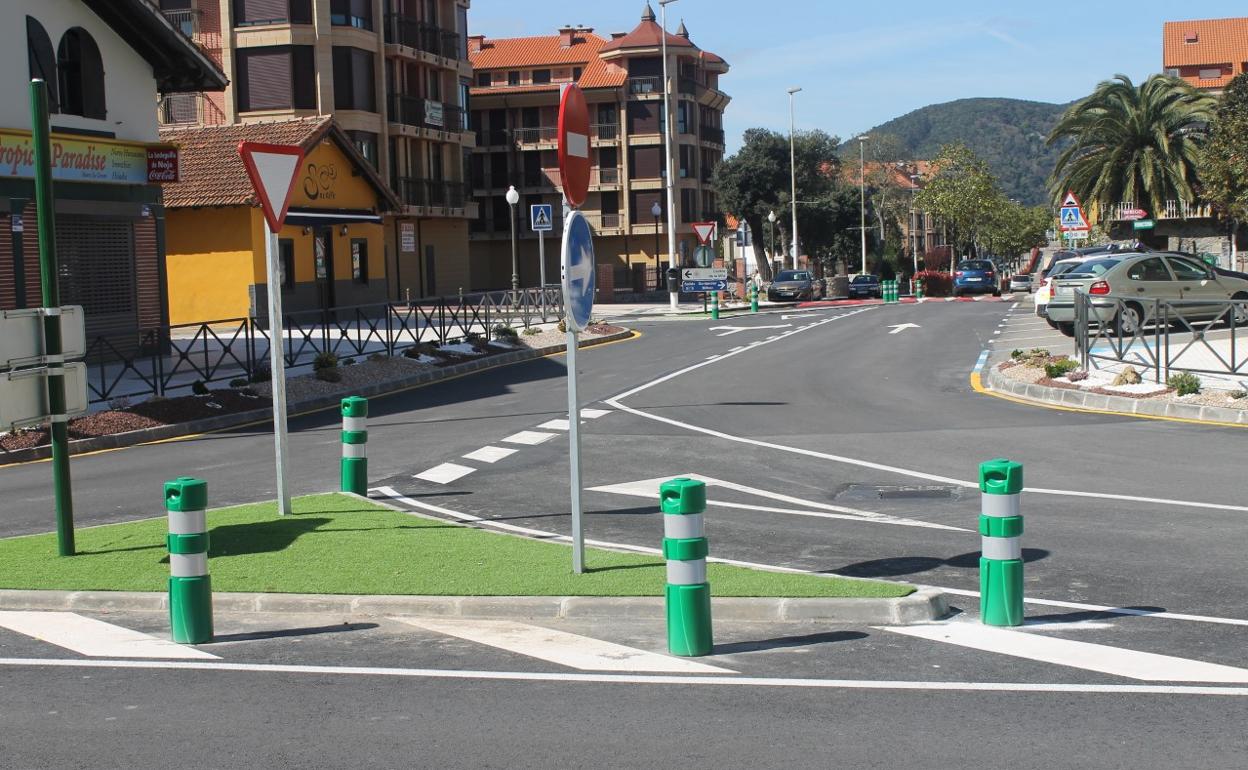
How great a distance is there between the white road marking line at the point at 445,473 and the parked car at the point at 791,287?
45708 millimetres

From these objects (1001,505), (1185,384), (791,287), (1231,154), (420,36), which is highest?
(420,36)

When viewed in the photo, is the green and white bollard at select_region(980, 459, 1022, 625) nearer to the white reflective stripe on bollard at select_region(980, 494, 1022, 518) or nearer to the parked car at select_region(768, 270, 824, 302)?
the white reflective stripe on bollard at select_region(980, 494, 1022, 518)

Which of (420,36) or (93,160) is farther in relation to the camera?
(420,36)

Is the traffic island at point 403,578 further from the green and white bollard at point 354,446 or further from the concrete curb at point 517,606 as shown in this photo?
the green and white bollard at point 354,446

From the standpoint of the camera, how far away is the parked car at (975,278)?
61.8 m

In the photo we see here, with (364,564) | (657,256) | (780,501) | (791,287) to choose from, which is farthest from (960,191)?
(364,564)

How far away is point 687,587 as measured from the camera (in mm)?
7031

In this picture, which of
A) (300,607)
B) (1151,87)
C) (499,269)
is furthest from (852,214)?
(300,607)

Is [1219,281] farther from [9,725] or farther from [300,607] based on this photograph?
[9,725]

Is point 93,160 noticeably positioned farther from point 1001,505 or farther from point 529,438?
point 1001,505

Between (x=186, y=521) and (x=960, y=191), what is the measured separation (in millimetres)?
86596

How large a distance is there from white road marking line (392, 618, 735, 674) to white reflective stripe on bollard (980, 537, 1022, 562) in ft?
5.49

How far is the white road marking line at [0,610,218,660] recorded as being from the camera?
7.58 meters

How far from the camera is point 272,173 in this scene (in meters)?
10.6
